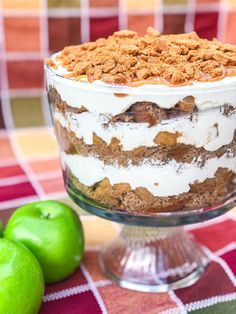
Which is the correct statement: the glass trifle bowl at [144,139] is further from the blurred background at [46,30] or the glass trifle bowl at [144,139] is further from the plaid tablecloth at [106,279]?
the blurred background at [46,30]

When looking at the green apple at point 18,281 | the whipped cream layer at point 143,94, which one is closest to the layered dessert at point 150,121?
the whipped cream layer at point 143,94

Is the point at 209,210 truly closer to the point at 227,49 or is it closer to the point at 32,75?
the point at 227,49

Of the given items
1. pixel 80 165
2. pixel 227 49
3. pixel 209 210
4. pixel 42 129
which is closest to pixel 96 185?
pixel 80 165

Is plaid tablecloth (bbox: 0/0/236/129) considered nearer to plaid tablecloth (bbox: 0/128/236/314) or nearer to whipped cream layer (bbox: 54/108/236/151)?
plaid tablecloth (bbox: 0/128/236/314)

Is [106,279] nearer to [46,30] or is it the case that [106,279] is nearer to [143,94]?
[143,94]

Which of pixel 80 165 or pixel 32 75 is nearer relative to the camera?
pixel 80 165

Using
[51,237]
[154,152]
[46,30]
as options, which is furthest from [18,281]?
[46,30]
